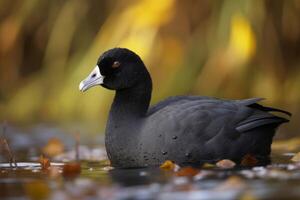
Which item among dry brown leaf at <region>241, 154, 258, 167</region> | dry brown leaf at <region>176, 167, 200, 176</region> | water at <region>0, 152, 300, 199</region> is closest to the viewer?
water at <region>0, 152, 300, 199</region>

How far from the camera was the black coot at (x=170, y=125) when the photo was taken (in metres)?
8.38

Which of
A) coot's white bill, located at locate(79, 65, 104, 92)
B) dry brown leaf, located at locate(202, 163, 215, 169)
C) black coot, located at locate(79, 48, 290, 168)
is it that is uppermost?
coot's white bill, located at locate(79, 65, 104, 92)

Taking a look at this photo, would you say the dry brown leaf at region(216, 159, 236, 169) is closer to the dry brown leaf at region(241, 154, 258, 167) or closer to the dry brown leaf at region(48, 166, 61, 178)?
the dry brown leaf at region(241, 154, 258, 167)

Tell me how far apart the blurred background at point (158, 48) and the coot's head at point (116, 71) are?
4283 millimetres

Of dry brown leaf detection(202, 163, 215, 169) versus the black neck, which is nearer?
dry brown leaf detection(202, 163, 215, 169)

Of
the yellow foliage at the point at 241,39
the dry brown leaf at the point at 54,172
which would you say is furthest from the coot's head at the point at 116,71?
the yellow foliage at the point at 241,39

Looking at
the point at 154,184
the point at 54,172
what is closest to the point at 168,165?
the point at 54,172

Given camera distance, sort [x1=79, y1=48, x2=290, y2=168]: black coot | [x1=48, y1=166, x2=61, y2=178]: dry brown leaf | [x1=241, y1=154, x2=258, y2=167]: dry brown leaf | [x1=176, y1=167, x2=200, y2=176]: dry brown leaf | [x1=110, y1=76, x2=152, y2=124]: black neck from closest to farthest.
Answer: [x1=176, y1=167, x2=200, y2=176]: dry brown leaf → [x1=48, y1=166, x2=61, y2=178]: dry brown leaf → [x1=241, y1=154, x2=258, y2=167]: dry brown leaf → [x1=79, y1=48, x2=290, y2=168]: black coot → [x1=110, y1=76, x2=152, y2=124]: black neck

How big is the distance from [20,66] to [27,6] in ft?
3.77

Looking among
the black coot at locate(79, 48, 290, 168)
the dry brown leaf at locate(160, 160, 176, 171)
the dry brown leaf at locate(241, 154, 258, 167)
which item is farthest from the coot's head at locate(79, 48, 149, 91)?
the dry brown leaf at locate(241, 154, 258, 167)

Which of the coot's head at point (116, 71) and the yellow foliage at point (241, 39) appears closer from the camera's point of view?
the coot's head at point (116, 71)

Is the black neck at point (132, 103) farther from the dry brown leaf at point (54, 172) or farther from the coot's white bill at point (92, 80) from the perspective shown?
the dry brown leaf at point (54, 172)

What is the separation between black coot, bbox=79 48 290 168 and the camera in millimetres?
8375

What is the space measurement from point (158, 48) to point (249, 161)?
20.0ft
